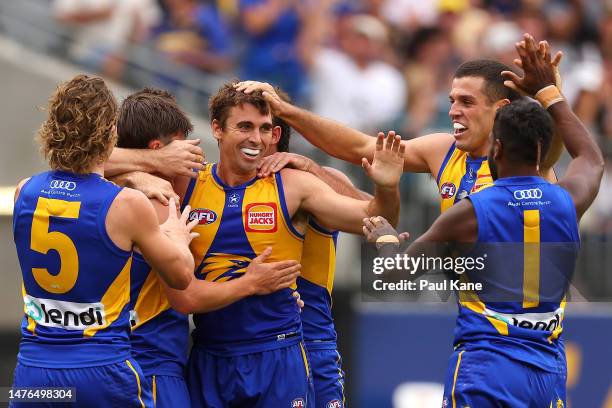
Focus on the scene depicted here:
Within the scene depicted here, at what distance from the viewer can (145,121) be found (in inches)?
279

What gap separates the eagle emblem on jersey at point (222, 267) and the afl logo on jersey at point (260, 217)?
0.20 m

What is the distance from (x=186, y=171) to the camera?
22.8ft

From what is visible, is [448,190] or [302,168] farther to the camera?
[302,168]

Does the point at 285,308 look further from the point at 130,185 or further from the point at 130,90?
the point at 130,90

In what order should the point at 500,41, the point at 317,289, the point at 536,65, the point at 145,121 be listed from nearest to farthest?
the point at 536,65 < the point at 145,121 < the point at 317,289 < the point at 500,41

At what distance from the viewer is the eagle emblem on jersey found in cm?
707

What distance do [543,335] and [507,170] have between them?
961 millimetres

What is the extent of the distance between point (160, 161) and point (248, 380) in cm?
142

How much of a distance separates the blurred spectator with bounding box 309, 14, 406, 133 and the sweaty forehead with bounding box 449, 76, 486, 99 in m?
5.74

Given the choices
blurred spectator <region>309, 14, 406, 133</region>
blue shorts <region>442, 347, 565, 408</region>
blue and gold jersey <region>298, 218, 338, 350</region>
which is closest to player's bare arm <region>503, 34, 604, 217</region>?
blue shorts <region>442, 347, 565, 408</region>

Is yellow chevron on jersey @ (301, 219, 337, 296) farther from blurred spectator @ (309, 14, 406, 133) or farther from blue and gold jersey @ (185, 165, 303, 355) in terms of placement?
blurred spectator @ (309, 14, 406, 133)

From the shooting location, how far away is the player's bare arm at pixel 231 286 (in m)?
6.75

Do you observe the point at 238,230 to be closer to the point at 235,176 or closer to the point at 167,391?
the point at 235,176

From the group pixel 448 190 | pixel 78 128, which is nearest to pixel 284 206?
pixel 448 190
